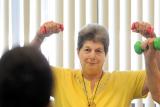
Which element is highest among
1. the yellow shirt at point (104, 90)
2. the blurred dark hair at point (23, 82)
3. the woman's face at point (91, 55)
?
the blurred dark hair at point (23, 82)

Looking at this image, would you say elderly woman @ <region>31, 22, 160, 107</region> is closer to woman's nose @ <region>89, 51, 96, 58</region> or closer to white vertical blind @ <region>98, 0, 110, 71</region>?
woman's nose @ <region>89, 51, 96, 58</region>

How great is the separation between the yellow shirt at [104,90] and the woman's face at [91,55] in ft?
0.25

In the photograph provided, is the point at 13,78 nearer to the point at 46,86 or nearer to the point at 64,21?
the point at 46,86

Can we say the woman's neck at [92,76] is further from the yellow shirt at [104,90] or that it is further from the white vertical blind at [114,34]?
the white vertical blind at [114,34]

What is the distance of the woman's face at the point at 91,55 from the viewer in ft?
6.37

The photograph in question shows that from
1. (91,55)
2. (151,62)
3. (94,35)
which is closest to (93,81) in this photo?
(91,55)

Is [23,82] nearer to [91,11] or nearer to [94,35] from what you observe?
[94,35]

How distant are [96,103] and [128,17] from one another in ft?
2.88

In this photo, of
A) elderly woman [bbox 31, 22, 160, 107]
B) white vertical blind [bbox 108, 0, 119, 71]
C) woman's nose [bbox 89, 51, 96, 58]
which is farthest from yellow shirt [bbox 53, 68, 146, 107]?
white vertical blind [bbox 108, 0, 119, 71]

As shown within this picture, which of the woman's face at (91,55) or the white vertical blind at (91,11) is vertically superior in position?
the white vertical blind at (91,11)

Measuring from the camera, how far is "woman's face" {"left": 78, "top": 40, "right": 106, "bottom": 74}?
6.37ft

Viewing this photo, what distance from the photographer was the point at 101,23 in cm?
252

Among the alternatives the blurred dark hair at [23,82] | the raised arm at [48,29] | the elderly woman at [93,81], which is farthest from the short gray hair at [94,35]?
the blurred dark hair at [23,82]

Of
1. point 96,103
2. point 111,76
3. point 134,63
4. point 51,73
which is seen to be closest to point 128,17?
point 134,63
